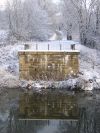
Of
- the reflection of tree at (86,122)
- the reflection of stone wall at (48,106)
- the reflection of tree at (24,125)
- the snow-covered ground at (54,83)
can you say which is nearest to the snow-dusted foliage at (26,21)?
the snow-covered ground at (54,83)

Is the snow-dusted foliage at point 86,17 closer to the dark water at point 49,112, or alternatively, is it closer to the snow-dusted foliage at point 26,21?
the snow-dusted foliage at point 26,21

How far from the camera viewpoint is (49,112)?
21375 mm

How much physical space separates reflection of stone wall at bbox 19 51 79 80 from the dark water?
2.31 m

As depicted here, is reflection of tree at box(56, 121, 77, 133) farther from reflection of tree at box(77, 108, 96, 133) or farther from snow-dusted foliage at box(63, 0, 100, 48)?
snow-dusted foliage at box(63, 0, 100, 48)

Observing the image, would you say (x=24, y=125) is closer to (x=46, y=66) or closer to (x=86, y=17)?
(x=46, y=66)

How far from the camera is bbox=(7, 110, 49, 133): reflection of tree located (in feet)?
60.1

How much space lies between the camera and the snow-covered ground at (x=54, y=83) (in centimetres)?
2589

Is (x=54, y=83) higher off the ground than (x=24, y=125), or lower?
higher

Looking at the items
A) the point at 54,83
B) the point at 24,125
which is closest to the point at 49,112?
the point at 24,125

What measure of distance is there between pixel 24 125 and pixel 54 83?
723 cm

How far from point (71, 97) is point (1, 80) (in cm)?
570

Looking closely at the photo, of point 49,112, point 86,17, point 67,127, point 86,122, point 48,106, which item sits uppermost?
point 86,17

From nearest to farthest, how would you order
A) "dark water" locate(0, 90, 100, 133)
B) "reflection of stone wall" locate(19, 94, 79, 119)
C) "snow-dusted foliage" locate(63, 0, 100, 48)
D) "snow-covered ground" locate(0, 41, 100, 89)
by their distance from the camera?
"dark water" locate(0, 90, 100, 133)
"reflection of stone wall" locate(19, 94, 79, 119)
"snow-covered ground" locate(0, 41, 100, 89)
"snow-dusted foliage" locate(63, 0, 100, 48)

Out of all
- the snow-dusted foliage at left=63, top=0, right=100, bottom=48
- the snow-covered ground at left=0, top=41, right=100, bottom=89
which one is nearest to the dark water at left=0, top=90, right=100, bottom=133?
the snow-covered ground at left=0, top=41, right=100, bottom=89
